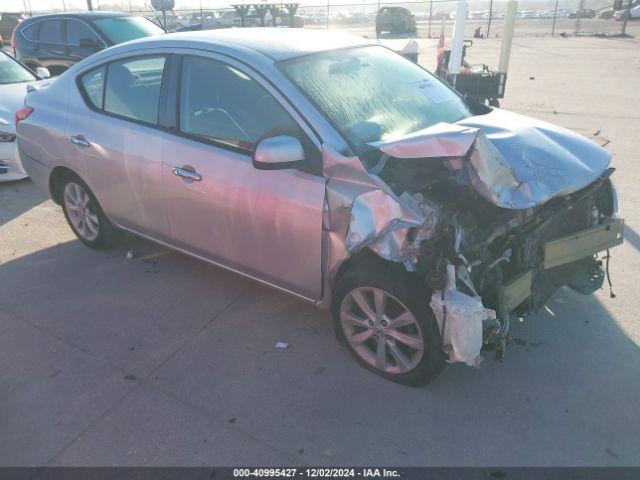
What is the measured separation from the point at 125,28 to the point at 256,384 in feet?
28.6

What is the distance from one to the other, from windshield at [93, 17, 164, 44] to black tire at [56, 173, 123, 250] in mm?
5605

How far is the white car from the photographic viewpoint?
6.12m

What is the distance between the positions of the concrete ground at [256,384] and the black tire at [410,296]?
4.9 inches

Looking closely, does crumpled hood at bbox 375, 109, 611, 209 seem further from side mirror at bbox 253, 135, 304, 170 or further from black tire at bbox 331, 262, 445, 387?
black tire at bbox 331, 262, 445, 387

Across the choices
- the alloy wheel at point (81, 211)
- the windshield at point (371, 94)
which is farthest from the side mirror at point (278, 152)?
the alloy wheel at point (81, 211)

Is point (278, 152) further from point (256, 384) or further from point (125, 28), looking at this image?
point (125, 28)

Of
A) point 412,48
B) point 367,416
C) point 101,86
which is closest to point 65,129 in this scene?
point 101,86

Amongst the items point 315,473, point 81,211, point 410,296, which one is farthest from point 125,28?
point 315,473

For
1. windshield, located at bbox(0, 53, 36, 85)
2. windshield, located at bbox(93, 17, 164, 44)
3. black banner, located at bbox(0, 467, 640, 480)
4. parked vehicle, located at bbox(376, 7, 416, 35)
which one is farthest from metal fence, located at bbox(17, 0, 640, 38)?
black banner, located at bbox(0, 467, 640, 480)

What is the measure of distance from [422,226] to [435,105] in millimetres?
1316

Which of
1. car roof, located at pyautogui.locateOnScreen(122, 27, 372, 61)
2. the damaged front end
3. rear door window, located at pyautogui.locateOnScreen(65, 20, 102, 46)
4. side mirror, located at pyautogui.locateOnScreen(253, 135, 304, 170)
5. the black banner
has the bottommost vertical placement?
the black banner

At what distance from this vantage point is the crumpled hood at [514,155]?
2.51 meters

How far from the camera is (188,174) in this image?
3357 millimetres

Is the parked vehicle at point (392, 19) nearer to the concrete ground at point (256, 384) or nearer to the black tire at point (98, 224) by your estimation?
the black tire at point (98, 224)
